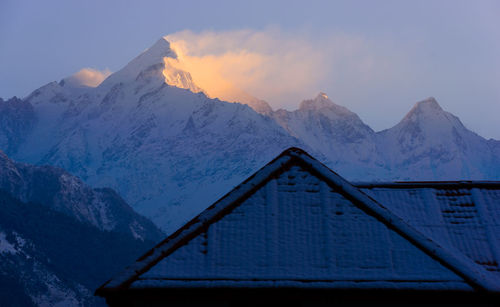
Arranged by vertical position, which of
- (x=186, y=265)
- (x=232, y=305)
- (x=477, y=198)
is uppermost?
(x=477, y=198)

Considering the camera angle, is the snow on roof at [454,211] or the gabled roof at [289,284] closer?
the gabled roof at [289,284]

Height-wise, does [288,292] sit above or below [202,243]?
below

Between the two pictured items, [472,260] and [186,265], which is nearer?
[186,265]

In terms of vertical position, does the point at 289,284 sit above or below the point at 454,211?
below

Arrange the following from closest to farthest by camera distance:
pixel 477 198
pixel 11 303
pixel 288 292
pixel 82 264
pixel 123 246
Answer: pixel 288 292
pixel 477 198
pixel 11 303
pixel 82 264
pixel 123 246

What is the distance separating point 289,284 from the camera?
8531 mm

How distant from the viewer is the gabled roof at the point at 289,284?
8641 millimetres

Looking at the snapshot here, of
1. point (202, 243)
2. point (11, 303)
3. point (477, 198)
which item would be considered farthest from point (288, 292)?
point (11, 303)

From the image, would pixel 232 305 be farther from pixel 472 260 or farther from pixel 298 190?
pixel 472 260

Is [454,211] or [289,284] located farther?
[454,211]

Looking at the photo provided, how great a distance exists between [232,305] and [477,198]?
436 cm

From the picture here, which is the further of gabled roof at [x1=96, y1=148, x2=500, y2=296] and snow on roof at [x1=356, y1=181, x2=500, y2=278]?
Result: snow on roof at [x1=356, y1=181, x2=500, y2=278]

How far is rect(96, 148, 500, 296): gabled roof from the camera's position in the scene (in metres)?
8.64

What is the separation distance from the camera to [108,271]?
16638cm
